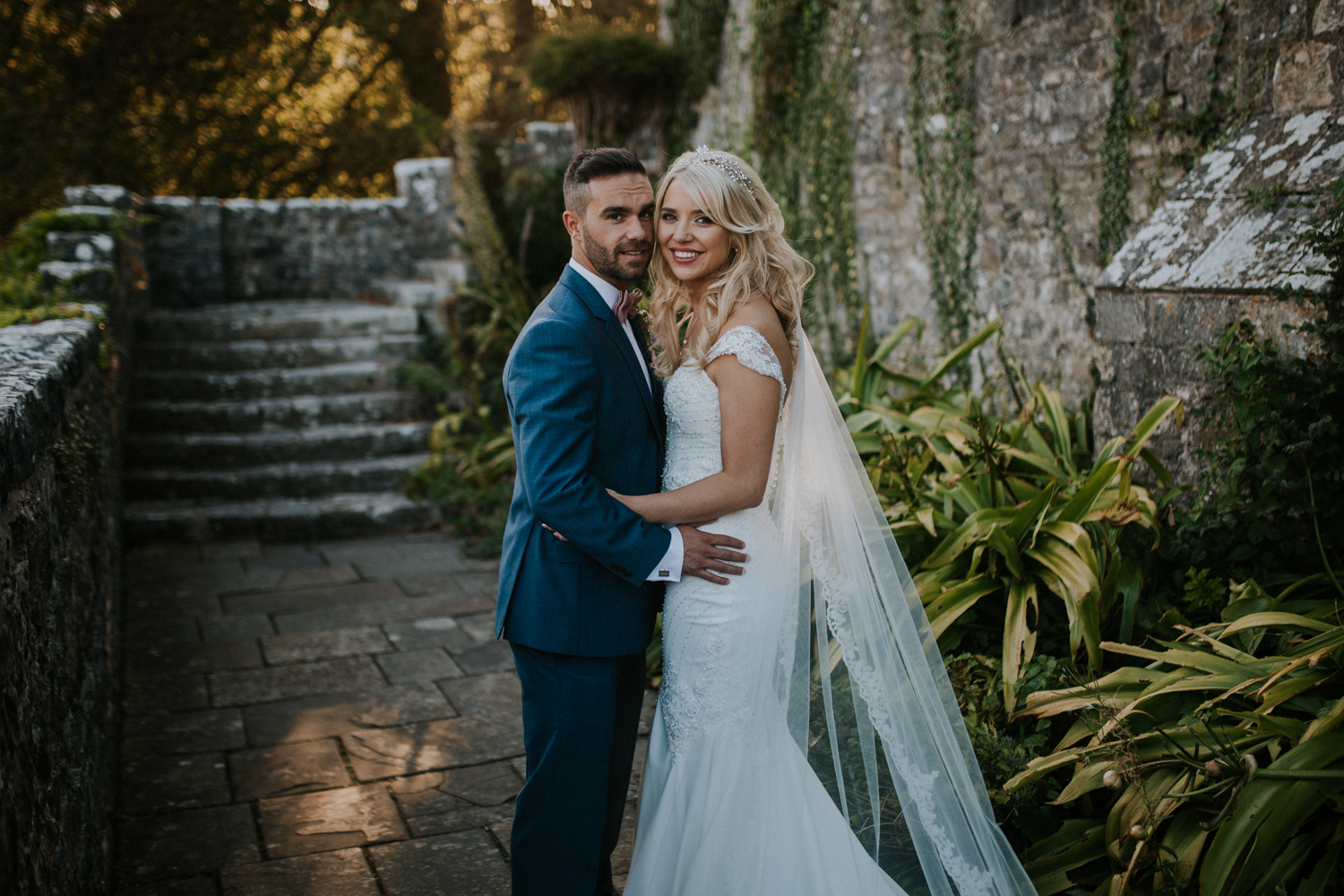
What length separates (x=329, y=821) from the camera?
9.76ft

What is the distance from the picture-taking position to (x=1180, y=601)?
2.86 meters

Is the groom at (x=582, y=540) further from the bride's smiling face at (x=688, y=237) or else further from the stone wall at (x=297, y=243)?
the stone wall at (x=297, y=243)

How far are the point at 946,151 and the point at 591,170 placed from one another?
3.88 meters

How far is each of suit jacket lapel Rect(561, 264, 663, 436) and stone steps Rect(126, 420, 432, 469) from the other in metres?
4.91

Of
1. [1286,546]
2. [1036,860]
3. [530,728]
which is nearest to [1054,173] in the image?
[1286,546]

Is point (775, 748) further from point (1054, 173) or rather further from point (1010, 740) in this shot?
point (1054, 173)

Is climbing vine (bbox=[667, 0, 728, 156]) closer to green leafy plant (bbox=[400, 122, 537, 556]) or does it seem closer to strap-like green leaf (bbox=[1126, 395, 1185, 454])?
green leafy plant (bbox=[400, 122, 537, 556])

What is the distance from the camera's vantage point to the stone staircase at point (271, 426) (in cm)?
612

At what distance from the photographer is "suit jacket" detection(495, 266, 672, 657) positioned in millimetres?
2025

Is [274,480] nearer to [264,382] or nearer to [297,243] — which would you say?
[264,382]

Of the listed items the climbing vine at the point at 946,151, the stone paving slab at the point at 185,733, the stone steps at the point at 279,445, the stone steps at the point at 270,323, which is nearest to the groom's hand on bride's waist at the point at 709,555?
the stone paving slab at the point at 185,733

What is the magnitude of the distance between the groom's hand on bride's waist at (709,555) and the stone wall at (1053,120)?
7.88ft

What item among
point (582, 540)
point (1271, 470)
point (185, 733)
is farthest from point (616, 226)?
point (185, 733)

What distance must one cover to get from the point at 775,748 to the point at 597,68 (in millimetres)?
7916
